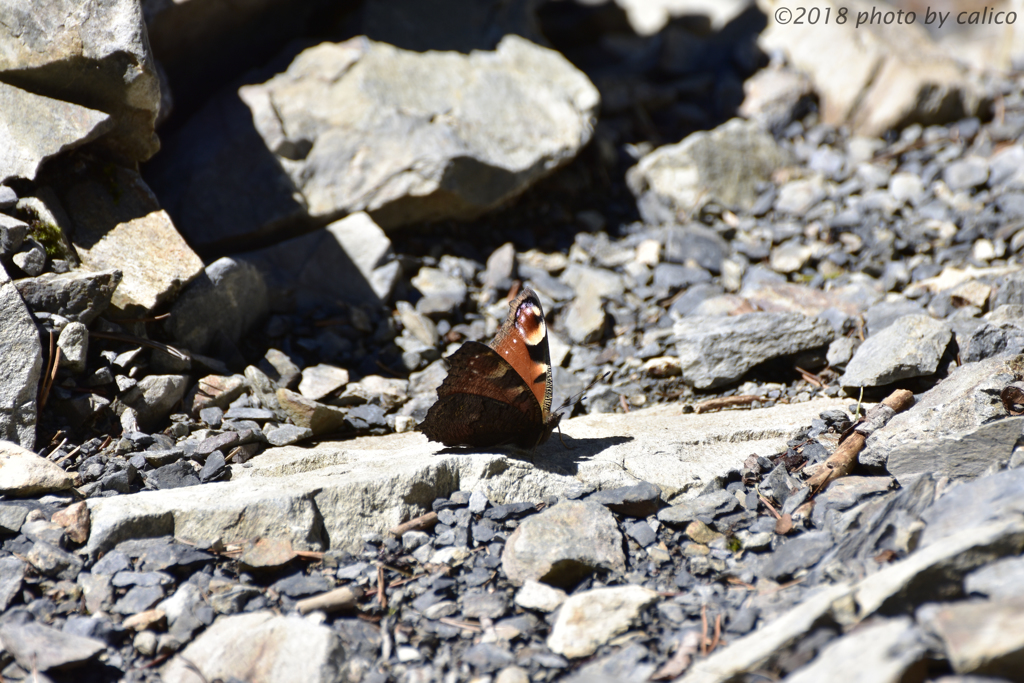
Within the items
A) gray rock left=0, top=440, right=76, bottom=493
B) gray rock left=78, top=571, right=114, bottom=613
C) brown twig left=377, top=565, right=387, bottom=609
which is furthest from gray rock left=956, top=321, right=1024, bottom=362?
gray rock left=0, top=440, right=76, bottom=493

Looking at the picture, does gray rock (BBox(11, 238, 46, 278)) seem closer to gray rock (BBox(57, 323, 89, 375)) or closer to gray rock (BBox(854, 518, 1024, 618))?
gray rock (BBox(57, 323, 89, 375))

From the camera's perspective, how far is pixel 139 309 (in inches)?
142

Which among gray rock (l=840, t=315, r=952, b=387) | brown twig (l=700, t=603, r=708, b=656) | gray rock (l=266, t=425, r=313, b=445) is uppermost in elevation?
gray rock (l=840, t=315, r=952, b=387)

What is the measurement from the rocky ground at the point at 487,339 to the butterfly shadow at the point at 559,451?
0.03 meters

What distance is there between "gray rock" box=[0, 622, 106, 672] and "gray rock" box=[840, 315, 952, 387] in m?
3.44

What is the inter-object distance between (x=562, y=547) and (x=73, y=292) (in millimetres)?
2596

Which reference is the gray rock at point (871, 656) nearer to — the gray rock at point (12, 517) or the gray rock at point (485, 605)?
the gray rock at point (485, 605)

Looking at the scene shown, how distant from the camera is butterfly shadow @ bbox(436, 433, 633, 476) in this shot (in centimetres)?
314

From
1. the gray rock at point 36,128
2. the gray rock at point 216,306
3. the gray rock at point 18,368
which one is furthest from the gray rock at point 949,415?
the gray rock at point 36,128

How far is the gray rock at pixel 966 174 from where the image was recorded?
549cm

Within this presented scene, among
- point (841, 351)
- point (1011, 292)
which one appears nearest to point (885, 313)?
point (841, 351)

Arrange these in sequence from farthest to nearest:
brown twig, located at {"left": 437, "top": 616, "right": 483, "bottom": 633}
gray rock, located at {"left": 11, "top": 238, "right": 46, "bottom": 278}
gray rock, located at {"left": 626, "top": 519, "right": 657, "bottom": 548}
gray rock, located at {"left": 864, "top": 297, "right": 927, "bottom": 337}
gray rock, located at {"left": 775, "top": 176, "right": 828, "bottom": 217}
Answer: gray rock, located at {"left": 775, "top": 176, "right": 828, "bottom": 217}, gray rock, located at {"left": 864, "top": 297, "right": 927, "bottom": 337}, gray rock, located at {"left": 11, "top": 238, "right": 46, "bottom": 278}, gray rock, located at {"left": 626, "top": 519, "right": 657, "bottom": 548}, brown twig, located at {"left": 437, "top": 616, "right": 483, "bottom": 633}

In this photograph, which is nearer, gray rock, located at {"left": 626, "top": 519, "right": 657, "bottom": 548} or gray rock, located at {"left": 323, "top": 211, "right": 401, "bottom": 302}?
gray rock, located at {"left": 626, "top": 519, "right": 657, "bottom": 548}

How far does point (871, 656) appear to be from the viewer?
69.0 inches
